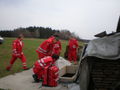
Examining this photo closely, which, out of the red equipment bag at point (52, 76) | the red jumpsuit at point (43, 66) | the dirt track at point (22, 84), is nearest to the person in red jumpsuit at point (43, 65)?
the red jumpsuit at point (43, 66)

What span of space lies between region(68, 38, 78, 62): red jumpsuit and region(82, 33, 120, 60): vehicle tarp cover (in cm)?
1034

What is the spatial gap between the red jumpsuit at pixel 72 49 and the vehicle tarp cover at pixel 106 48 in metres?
10.3

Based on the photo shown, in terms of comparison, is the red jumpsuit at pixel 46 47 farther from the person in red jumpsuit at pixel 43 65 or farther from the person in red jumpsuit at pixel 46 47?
the person in red jumpsuit at pixel 43 65

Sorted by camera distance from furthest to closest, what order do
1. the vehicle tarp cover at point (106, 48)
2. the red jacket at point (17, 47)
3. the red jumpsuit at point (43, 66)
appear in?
the red jacket at point (17, 47) → the red jumpsuit at point (43, 66) → the vehicle tarp cover at point (106, 48)

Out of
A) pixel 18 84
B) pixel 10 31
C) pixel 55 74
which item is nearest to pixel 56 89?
pixel 55 74

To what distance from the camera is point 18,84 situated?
801cm

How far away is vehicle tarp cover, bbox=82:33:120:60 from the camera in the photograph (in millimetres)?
4836

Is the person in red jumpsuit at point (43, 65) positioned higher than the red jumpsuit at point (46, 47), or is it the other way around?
the red jumpsuit at point (46, 47)

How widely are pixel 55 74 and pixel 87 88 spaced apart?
2.55 m

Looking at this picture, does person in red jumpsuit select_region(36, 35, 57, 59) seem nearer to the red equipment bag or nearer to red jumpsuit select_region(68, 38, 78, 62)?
the red equipment bag

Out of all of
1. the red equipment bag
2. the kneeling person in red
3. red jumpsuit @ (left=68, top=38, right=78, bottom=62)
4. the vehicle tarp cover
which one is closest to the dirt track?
the red equipment bag

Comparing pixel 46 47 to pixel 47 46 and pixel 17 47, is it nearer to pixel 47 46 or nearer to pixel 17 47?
pixel 47 46

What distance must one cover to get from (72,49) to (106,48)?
10.9 meters

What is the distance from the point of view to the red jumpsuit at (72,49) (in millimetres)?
15672
